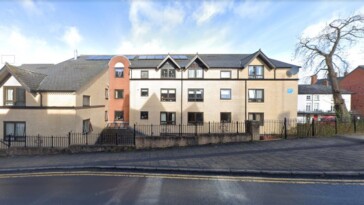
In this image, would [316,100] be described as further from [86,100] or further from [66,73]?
[66,73]

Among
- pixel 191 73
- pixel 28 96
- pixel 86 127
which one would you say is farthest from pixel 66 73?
pixel 191 73

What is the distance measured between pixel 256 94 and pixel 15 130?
920 inches

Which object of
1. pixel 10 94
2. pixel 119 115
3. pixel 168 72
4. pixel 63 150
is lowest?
pixel 63 150

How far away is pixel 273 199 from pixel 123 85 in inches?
1032

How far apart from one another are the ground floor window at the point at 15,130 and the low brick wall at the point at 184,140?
32.5 ft

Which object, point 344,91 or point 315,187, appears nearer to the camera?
point 315,187

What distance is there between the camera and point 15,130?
1612 centimetres

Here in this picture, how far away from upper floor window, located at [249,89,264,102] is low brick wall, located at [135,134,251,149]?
14.2 metres

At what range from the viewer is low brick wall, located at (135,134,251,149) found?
12508 millimetres

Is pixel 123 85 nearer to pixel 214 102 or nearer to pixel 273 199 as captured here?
pixel 214 102

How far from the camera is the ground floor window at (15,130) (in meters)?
16.0

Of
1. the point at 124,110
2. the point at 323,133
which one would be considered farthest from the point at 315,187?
the point at 124,110

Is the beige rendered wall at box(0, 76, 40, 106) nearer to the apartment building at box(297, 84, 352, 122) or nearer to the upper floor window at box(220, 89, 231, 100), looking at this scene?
the upper floor window at box(220, 89, 231, 100)

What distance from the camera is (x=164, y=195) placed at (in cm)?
520
